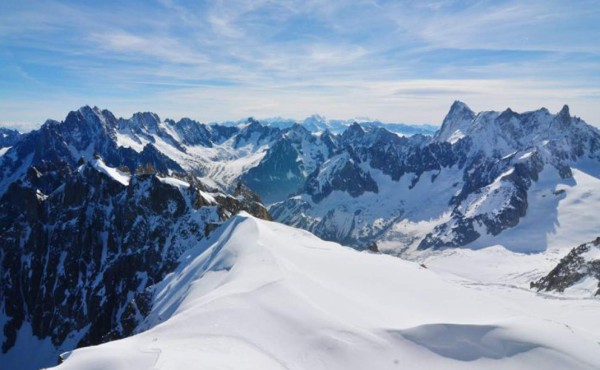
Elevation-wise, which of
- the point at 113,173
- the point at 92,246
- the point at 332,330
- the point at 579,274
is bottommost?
the point at 92,246

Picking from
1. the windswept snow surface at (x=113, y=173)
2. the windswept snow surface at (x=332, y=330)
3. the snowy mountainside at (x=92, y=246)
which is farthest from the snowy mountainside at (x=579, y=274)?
the windswept snow surface at (x=113, y=173)

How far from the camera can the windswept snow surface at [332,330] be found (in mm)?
29906

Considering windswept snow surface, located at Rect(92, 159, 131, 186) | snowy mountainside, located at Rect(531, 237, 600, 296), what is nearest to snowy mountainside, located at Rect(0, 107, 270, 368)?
windswept snow surface, located at Rect(92, 159, 131, 186)

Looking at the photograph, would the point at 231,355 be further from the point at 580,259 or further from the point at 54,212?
the point at 54,212

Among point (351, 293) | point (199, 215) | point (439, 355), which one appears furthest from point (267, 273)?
point (199, 215)

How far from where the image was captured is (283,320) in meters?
36.5

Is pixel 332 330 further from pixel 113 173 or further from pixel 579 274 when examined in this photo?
pixel 113 173

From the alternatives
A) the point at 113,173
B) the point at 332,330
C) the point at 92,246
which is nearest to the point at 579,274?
the point at 332,330

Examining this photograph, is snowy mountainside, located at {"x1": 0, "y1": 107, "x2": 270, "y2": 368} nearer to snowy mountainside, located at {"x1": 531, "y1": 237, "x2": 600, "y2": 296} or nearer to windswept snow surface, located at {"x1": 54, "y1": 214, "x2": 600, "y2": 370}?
windswept snow surface, located at {"x1": 54, "y1": 214, "x2": 600, "y2": 370}

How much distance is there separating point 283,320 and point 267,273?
13.0m

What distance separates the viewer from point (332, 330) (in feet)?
113

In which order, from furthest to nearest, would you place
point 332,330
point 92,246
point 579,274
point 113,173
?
point 113,173, point 92,246, point 579,274, point 332,330

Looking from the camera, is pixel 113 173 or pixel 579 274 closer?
pixel 579 274

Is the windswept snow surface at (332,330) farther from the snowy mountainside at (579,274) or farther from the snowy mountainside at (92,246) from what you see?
the snowy mountainside at (579,274)
